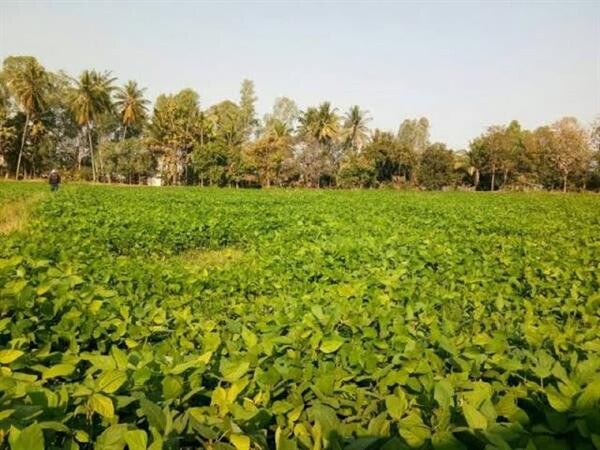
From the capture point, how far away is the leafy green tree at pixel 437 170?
6875 cm

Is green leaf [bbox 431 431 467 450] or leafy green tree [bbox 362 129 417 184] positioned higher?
leafy green tree [bbox 362 129 417 184]

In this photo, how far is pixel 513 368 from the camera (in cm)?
196

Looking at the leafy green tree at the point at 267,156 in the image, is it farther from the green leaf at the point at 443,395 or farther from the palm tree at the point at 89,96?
Answer: the green leaf at the point at 443,395

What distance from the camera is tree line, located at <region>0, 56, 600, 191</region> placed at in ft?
200

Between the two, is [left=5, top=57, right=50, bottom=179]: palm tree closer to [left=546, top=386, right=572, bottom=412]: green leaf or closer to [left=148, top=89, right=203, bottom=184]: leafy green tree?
[left=148, top=89, right=203, bottom=184]: leafy green tree

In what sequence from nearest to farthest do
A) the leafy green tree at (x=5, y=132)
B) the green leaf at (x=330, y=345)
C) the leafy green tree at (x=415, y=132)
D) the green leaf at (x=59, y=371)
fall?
the green leaf at (x=59, y=371) < the green leaf at (x=330, y=345) < the leafy green tree at (x=5, y=132) < the leafy green tree at (x=415, y=132)

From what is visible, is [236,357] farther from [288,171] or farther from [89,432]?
[288,171]

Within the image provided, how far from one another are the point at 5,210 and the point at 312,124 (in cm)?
5773

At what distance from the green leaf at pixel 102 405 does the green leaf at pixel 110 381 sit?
26 mm

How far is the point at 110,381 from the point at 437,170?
2804 inches

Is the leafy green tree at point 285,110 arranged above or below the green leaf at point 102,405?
above

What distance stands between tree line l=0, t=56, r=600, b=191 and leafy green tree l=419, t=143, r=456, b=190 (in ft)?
0.47

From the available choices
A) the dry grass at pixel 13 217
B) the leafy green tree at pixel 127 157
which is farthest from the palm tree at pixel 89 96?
the dry grass at pixel 13 217

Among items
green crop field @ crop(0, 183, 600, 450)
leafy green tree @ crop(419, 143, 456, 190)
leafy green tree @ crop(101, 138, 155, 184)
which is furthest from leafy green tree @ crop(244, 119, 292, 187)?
green crop field @ crop(0, 183, 600, 450)
